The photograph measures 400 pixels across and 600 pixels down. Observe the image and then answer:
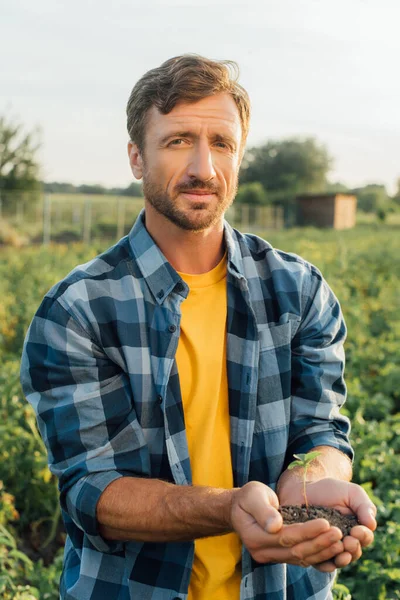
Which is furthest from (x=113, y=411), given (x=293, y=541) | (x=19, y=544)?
(x=19, y=544)

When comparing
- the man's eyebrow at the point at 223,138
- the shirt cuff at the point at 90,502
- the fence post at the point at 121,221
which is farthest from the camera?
the fence post at the point at 121,221

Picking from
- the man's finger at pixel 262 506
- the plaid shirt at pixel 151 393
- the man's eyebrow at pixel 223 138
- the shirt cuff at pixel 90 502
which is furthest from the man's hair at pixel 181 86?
the man's finger at pixel 262 506

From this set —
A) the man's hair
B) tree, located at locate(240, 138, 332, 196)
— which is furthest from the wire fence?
tree, located at locate(240, 138, 332, 196)

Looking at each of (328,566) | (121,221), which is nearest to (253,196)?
(121,221)

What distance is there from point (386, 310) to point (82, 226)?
23.0m

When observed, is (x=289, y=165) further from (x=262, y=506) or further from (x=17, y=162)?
(x=262, y=506)

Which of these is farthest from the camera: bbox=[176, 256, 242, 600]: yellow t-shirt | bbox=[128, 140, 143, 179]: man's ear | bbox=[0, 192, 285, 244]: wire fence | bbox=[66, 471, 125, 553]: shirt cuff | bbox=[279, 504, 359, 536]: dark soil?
bbox=[0, 192, 285, 244]: wire fence

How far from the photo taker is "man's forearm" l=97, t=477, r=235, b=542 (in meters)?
1.80

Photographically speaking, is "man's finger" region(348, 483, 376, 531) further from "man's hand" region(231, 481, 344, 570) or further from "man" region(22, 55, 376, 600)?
"man's hand" region(231, 481, 344, 570)

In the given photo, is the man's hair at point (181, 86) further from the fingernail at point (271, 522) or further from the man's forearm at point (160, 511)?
the fingernail at point (271, 522)

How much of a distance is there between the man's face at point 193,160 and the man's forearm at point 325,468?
71 centimetres

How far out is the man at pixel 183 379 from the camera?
196cm

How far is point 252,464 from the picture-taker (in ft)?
6.86

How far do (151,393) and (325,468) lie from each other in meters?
0.51
